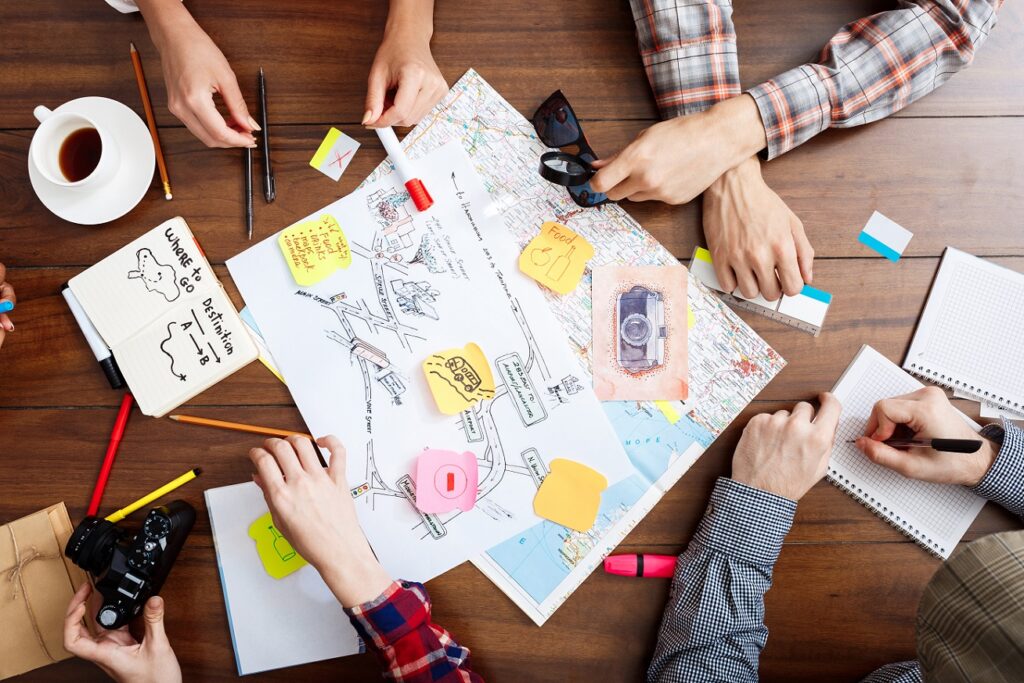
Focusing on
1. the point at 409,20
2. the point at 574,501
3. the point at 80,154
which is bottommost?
the point at 574,501

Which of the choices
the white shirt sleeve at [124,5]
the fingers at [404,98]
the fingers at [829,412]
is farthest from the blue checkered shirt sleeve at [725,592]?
the white shirt sleeve at [124,5]

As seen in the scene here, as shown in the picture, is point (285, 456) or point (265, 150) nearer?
point (285, 456)

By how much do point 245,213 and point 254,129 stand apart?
4.9 inches

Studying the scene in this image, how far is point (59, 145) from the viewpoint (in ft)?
2.81

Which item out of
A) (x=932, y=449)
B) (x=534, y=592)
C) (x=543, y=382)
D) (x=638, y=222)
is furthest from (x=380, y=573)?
(x=932, y=449)

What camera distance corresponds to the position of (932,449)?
2.78ft

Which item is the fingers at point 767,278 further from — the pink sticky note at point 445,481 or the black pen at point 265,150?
the black pen at point 265,150

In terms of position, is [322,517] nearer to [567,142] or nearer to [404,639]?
[404,639]

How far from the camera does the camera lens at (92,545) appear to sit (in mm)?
810

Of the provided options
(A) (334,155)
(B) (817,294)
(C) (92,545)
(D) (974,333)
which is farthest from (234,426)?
(D) (974,333)

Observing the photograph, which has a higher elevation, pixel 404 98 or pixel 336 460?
pixel 404 98

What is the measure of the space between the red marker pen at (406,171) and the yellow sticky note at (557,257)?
0.16 metres

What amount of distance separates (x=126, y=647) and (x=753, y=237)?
1.04 m

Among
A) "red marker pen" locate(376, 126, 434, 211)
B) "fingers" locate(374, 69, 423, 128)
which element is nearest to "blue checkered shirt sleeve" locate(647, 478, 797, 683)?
"red marker pen" locate(376, 126, 434, 211)
